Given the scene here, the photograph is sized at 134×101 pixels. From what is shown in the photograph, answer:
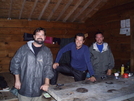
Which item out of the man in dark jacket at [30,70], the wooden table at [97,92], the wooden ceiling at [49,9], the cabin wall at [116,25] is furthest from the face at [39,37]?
the cabin wall at [116,25]

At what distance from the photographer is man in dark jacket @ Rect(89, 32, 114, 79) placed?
366cm

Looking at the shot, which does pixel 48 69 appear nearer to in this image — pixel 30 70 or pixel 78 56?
pixel 30 70

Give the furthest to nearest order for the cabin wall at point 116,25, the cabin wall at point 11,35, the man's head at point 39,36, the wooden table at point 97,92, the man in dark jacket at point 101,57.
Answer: the cabin wall at point 11,35 < the cabin wall at point 116,25 < the man in dark jacket at point 101,57 < the man's head at point 39,36 < the wooden table at point 97,92

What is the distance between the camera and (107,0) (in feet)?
18.9

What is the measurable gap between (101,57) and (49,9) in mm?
3250

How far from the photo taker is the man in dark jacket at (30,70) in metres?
2.29

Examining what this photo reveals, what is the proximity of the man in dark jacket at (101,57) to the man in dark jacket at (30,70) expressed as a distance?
1.70 metres

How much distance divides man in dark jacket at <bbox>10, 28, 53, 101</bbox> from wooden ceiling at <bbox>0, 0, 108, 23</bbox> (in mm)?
3107

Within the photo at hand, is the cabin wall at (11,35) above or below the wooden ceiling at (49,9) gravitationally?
below

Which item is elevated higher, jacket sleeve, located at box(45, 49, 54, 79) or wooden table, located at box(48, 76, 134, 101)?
jacket sleeve, located at box(45, 49, 54, 79)

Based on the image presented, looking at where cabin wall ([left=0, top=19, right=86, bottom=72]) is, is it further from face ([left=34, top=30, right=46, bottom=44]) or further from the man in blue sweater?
face ([left=34, top=30, right=46, bottom=44])

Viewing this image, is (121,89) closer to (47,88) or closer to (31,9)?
(47,88)

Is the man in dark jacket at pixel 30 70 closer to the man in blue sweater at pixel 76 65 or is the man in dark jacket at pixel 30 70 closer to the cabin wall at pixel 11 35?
the man in blue sweater at pixel 76 65

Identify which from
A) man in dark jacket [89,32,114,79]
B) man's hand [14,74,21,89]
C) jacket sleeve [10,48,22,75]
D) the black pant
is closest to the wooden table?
man's hand [14,74,21,89]
